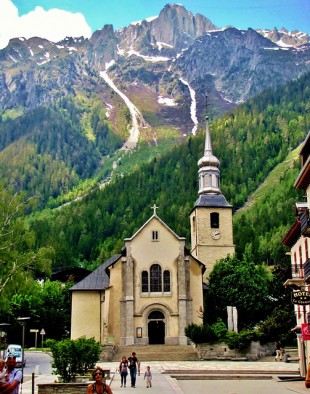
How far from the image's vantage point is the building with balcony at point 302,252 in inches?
1330

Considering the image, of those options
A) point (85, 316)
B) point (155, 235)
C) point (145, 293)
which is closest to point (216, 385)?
point (145, 293)

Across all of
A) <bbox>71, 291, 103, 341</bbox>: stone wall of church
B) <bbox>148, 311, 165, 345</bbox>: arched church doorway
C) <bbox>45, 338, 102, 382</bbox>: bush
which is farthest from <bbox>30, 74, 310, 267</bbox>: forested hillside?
<bbox>45, 338, 102, 382</bbox>: bush

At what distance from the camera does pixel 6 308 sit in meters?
46.7

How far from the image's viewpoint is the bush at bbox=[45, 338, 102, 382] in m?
29.4

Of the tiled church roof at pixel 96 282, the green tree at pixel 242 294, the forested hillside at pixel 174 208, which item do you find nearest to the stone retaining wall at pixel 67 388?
the tiled church roof at pixel 96 282

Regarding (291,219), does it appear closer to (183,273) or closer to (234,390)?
(183,273)

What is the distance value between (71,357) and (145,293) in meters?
36.7

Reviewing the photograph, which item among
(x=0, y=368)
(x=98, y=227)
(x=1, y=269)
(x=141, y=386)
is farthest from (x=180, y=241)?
(x=98, y=227)

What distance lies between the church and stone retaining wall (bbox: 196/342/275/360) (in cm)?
721

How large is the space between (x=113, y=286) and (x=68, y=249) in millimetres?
82122

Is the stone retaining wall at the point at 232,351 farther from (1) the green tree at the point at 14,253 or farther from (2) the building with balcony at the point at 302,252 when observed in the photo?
(1) the green tree at the point at 14,253

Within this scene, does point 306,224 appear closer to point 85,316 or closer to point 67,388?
point 67,388

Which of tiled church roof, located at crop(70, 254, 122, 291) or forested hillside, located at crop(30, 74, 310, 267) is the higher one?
forested hillside, located at crop(30, 74, 310, 267)

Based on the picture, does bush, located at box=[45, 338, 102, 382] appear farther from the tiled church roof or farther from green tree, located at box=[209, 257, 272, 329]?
green tree, located at box=[209, 257, 272, 329]
